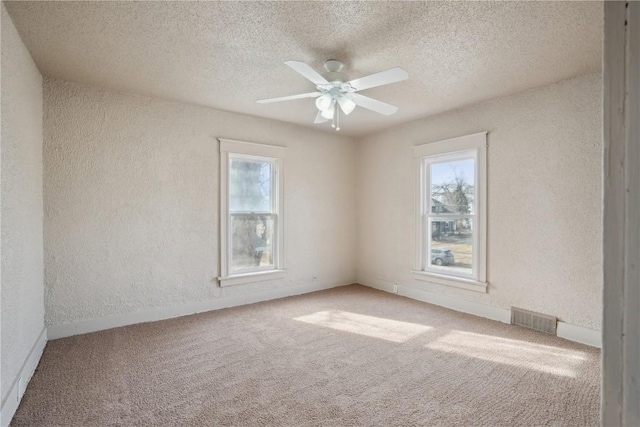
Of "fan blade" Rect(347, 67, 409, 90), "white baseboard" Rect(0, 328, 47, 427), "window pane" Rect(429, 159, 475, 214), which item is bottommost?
"white baseboard" Rect(0, 328, 47, 427)

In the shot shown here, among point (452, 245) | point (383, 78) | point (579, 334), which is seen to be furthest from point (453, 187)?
point (383, 78)

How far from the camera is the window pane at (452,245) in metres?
4.05

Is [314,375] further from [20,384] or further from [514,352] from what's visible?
[20,384]

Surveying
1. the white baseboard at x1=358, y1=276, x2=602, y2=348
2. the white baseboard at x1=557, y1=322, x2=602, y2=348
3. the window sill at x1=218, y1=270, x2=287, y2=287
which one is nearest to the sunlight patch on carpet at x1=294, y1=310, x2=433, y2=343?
the white baseboard at x1=358, y1=276, x2=602, y2=348

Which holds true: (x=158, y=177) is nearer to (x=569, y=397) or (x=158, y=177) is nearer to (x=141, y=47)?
(x=141, y=47)

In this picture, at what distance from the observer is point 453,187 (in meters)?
4.22

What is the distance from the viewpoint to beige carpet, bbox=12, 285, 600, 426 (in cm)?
198

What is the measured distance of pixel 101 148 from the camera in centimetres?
337

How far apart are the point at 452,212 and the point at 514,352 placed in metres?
1.85

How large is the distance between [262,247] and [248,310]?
2.98 ft

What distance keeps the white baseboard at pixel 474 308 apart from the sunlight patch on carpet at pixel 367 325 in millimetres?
823

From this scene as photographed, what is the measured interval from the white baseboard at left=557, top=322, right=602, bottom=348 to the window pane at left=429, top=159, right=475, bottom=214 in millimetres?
1508

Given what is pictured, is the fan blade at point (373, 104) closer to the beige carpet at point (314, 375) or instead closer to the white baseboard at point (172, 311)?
the beige carpet at point (314, 375)

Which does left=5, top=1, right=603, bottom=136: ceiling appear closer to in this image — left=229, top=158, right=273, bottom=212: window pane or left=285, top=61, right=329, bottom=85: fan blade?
left=285, top=61, right=329, bottom=85: fan blade
